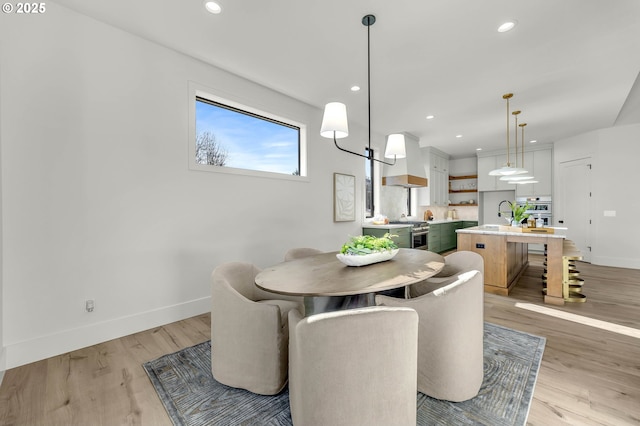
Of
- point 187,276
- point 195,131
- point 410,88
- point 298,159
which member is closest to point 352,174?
point 298,159

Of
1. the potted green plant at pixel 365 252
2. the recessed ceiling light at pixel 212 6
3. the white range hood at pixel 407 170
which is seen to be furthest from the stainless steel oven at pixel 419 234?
the recessed ceiling light at pixel 212 6

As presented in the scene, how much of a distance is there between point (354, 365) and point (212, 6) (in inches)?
108

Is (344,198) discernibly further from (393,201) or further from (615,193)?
(615,193)

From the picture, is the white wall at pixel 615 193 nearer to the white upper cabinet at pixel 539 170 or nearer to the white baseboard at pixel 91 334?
the white upper cabinet at pixel 539 170

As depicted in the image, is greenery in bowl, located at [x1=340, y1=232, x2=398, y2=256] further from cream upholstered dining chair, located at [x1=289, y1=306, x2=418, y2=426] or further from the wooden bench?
the wooden bench

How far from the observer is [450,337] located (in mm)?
1561

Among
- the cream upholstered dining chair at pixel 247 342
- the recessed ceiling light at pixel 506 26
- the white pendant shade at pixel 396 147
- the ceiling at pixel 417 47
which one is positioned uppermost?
the ceiling at pixel 417 47

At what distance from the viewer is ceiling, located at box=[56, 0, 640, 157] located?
7.32 ft

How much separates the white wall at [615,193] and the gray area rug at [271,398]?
5.29 m

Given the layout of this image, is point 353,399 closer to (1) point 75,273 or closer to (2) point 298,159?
(1) point 75,273

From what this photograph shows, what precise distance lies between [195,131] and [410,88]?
2810 mm

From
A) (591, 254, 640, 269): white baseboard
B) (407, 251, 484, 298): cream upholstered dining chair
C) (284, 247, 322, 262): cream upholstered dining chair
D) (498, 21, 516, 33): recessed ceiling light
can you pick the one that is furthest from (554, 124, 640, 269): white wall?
(284, 247, 322, 262): cream upholstered dining chair

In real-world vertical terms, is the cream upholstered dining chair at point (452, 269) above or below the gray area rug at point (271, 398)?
above

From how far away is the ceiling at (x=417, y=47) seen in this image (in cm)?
223
